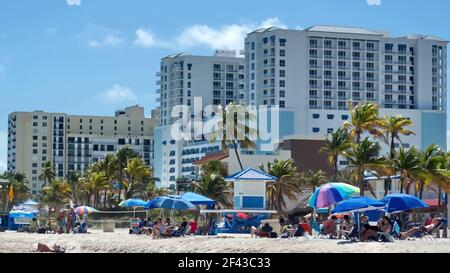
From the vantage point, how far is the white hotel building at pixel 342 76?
508 feet

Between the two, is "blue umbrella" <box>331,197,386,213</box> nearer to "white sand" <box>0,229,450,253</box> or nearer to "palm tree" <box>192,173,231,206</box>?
"white sand" <box>0,229,450,253</box>

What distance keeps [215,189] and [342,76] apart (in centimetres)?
8267

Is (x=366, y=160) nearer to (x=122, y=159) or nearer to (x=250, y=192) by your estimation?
(x=250, y=192)

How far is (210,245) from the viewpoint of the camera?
36.8m

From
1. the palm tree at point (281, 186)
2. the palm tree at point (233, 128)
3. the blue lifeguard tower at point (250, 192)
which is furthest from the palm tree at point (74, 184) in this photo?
the blue lifeguard tower at point (250, 192)

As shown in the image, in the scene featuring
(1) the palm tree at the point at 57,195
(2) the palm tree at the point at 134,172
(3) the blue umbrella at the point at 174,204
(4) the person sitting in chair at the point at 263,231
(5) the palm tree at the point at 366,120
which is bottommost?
(1) the palm tree at the point at 57,195

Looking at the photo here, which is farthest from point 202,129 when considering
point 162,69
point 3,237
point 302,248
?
point 302,248

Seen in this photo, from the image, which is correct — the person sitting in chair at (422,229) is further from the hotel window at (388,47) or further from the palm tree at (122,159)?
the hotel window at (388,47)

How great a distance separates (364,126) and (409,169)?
783 centimetres

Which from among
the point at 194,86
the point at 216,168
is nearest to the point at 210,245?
the point at 216,168

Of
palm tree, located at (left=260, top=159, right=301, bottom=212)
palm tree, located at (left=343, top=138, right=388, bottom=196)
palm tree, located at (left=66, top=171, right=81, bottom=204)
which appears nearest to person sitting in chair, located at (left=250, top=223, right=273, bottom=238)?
palm tree, located at (left=343, top=138, right=388, bottom=196)

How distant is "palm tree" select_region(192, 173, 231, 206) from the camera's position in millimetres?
84562

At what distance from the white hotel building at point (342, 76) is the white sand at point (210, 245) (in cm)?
11003

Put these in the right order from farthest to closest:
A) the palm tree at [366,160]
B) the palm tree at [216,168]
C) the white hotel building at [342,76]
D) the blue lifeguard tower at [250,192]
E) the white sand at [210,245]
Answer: the white hotel building at [342,76], the palm tree at [216,168], the palm tree at [366,160], the blue lifeguard tower at [250,192], the white sand at [210,245]
